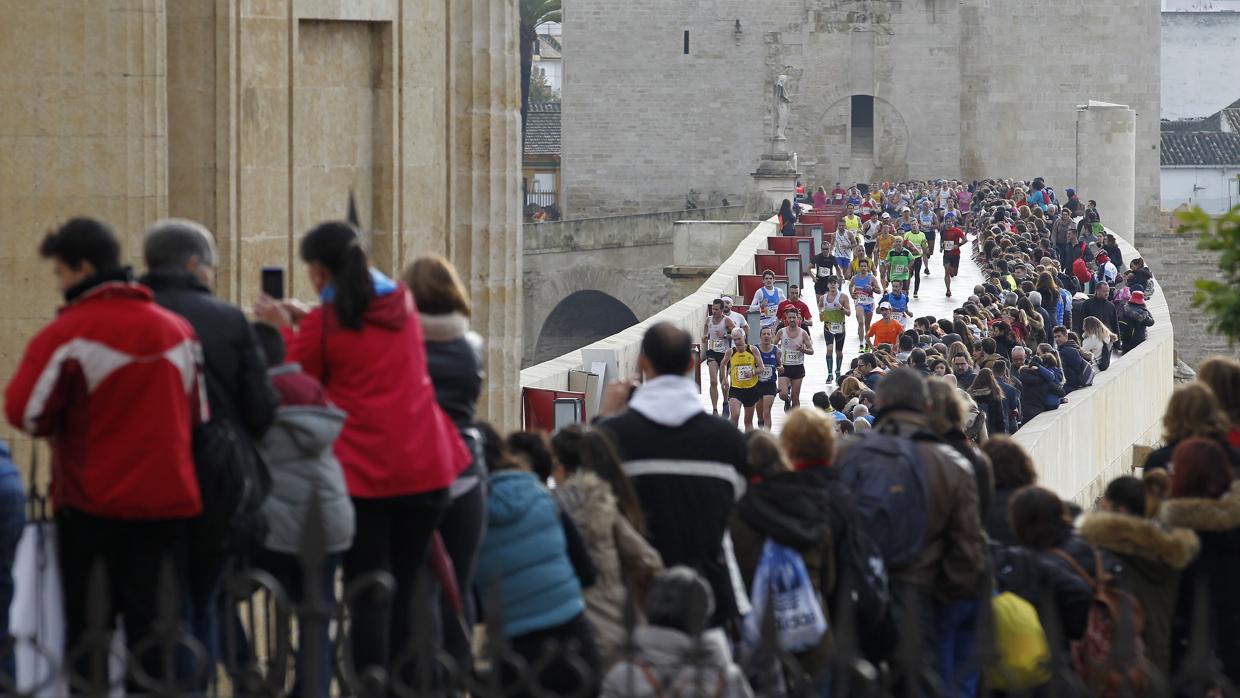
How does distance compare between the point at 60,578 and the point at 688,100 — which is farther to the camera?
the point at 688,100

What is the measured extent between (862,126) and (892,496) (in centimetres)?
4915

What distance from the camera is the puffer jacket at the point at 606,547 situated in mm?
5707

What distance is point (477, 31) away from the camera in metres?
9.86

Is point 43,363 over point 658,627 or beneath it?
over

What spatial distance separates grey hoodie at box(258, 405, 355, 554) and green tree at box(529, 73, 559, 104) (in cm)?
6754

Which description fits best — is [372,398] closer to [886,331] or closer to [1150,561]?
[1150,561]

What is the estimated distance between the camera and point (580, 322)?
170 ft

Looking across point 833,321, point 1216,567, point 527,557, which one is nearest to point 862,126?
point 833,321

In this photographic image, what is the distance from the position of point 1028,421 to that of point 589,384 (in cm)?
378

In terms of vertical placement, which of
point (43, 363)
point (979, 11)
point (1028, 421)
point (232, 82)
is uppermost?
point (979, 11)

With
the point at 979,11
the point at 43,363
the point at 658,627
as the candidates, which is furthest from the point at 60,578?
the point at 979,11

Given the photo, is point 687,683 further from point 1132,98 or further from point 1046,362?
point 1132,98

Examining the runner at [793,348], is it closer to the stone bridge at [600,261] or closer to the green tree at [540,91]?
the stone bridge at [600,261]

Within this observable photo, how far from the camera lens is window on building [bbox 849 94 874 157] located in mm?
54250
